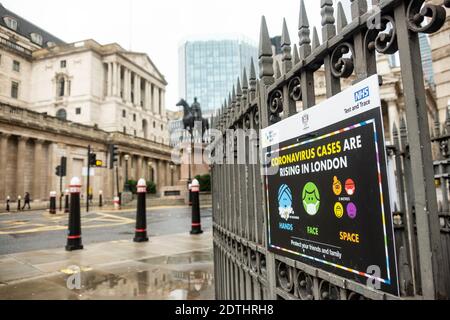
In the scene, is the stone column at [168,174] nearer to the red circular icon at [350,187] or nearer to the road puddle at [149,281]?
the road puddle at [149,281]

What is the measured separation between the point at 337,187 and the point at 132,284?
3628 millimetres

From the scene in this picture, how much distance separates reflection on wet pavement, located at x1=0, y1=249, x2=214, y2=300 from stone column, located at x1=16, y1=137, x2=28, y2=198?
107 feet

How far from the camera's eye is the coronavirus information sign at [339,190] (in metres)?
1.25

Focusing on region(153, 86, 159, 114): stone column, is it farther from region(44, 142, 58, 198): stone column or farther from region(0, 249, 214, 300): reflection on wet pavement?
region(0, 249, 214, 300): reflection on wet pavement

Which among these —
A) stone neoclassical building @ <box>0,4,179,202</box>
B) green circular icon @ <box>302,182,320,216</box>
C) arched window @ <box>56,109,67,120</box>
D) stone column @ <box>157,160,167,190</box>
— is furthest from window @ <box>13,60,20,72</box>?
green circular icon @ <box>302,182,320,216</box>

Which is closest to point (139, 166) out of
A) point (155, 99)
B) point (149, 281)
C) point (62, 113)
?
point (62, 113)

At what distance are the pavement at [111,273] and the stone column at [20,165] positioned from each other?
3002 cm

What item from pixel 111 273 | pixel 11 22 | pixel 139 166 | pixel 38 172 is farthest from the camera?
pixel 11 22

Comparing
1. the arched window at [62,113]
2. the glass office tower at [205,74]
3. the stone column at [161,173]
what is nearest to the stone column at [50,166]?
the stone column at [161,173]

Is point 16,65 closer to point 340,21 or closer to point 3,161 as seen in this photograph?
point 3,161

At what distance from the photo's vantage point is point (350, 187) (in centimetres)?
137

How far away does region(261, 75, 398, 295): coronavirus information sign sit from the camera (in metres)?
1.25
